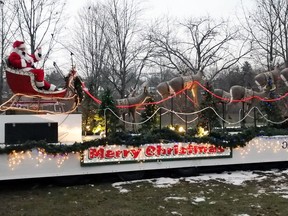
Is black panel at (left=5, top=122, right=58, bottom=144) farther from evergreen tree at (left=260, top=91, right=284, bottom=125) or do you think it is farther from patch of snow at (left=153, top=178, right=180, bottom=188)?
evergreen tree at (left=260, top=91, right=284, bottom=125)

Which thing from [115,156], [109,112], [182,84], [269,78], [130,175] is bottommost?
[130,175]

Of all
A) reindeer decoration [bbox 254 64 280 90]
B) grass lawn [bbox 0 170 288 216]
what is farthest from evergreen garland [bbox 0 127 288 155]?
reindeer decoration [bbox 254 64 280 90]

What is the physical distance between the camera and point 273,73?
14.6 m

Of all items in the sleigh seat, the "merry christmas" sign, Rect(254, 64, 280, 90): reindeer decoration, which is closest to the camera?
the "merry christmas" sign

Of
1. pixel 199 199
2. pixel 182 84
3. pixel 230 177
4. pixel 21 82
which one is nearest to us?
pixel 199 199

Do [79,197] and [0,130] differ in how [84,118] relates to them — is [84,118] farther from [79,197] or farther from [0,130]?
[79,197]

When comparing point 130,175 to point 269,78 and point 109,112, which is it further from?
point 269,78

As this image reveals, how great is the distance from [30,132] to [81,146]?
1469mm

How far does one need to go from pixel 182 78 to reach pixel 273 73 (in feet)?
12.6

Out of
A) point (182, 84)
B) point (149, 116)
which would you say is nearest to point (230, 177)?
point (149, 116)

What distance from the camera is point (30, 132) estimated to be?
930 cm

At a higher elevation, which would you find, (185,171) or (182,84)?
(182,84)

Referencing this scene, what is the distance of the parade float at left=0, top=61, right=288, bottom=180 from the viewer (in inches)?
340

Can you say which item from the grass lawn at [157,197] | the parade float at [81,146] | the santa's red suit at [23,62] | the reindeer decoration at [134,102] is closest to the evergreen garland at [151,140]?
the parade float at [81,146]
